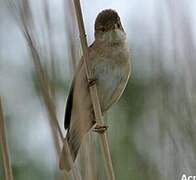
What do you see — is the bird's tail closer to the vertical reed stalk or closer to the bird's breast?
the vertical reed stalk

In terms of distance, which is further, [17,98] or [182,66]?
[17,98]

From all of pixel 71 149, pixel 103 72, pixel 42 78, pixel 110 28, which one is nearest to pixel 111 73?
pixel 103 72

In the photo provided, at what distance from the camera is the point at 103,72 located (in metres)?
2.30

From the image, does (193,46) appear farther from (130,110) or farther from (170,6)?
(130,110)

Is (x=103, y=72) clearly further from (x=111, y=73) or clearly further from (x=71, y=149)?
(x=71, y=149)

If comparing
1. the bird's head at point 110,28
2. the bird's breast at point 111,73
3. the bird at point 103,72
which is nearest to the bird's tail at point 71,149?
the bird at point 103,72

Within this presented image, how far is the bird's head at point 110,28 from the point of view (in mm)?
2375

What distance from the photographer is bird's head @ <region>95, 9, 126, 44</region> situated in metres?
2.38

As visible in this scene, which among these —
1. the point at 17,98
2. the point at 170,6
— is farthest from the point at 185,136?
the point at 17,98

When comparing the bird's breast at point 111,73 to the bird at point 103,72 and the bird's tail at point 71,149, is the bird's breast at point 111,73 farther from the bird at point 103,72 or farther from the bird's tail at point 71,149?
the bird's tail at point 71,149

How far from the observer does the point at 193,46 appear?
1842 mm

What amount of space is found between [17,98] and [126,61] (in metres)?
1.63

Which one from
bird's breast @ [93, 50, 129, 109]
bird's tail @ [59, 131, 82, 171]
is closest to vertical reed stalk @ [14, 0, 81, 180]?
bird's tail @ [59, 131, 82, 171]

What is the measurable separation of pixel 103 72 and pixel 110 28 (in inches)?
8.3
